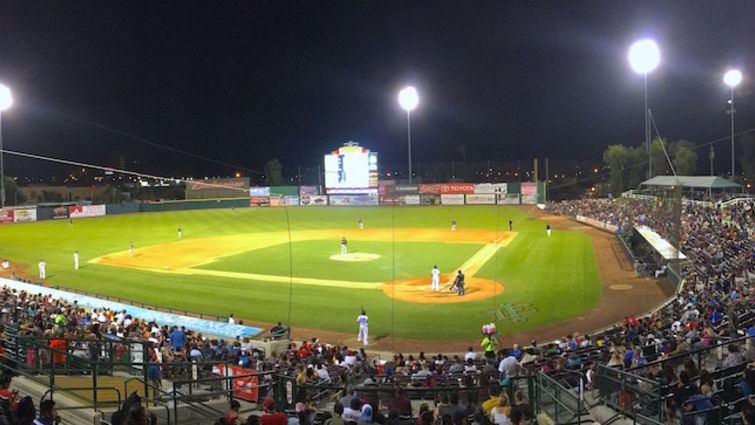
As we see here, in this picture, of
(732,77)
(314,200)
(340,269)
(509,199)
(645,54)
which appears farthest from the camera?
(314,200)

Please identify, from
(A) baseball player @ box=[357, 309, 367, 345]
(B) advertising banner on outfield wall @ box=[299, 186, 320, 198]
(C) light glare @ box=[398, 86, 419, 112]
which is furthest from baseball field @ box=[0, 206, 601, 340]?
(B) advertising banner on outfield wall @ box=[299, 186, 320, 198]

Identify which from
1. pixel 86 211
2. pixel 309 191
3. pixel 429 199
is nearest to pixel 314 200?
pixel 309 191

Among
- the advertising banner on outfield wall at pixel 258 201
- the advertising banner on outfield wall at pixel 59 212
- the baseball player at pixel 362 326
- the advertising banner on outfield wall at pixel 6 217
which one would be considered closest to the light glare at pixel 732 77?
the baseball player at pixel 362 326

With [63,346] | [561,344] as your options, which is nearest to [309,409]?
[63,346]

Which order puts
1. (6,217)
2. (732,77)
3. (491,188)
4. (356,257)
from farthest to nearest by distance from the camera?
1. (491,188)
2. (6,217)
3. (356,257)
4. (732,77)

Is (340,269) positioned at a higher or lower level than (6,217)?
lower

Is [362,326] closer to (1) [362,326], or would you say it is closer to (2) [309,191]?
(1) [362,326]

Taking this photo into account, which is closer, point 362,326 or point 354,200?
point 362,326

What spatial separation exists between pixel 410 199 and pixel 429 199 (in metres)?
2.73

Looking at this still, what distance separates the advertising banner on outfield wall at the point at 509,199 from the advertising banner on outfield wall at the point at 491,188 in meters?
0.81

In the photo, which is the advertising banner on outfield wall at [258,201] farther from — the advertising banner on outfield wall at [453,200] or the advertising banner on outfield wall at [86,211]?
the advertising banner on outfield wall at [453,200]

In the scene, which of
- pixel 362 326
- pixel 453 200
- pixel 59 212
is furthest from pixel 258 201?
pixel 362 326

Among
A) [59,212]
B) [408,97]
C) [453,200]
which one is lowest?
[59,212]

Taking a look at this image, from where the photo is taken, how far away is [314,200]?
286 ft
